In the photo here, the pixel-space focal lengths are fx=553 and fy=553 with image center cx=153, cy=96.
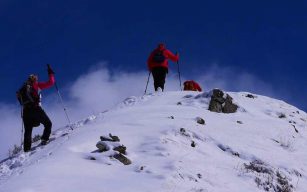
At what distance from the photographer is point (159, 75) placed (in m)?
19.3

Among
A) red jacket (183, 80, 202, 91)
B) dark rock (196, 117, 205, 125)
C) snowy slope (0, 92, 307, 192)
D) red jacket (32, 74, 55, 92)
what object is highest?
red jacket (183, 80, 202, 91)

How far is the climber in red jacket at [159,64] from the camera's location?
63.0 feet

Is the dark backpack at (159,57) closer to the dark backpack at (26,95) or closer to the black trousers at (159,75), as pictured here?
the black trousers at (159,75)

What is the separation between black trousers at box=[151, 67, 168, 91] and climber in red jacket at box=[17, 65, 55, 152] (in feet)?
22.2

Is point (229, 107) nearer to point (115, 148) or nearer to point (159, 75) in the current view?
point (159, 75)

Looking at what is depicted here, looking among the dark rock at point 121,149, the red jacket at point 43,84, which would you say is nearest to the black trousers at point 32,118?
the red jacket at point 43,84

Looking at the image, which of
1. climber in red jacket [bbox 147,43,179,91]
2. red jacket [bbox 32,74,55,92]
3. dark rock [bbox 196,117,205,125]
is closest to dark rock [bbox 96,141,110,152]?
red jacket [bbox 32,74,55,92]

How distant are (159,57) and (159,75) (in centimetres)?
63

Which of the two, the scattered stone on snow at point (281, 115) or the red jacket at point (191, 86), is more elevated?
the red jacket at point (191, 86)

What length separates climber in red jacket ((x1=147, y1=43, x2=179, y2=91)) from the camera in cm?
1921

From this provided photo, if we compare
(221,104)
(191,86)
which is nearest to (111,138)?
(221,104)

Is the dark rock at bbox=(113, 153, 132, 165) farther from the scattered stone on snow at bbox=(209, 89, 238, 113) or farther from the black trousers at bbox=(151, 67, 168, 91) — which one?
the black trousers at bbox=(151, 67, 168, 91)

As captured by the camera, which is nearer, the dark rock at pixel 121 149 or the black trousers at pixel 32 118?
the dark rock at pixel 121 149

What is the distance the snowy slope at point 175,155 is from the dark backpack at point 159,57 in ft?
10.8
